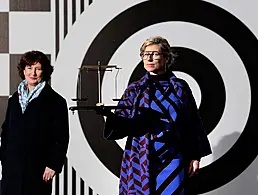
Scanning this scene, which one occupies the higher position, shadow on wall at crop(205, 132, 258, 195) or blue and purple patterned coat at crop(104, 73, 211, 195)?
blue and purple patterned coat at crop(104, 73, 211, 195)

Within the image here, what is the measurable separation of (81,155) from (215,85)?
566 mm

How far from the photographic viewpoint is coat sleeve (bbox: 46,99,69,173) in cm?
138

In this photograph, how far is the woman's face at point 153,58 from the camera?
128cm

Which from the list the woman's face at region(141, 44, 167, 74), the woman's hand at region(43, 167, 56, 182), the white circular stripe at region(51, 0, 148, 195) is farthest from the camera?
the white circular stripe at region(51, 0, 148, 195)

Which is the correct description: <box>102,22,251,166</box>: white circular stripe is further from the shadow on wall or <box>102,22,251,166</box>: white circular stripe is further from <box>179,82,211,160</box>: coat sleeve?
<box>179,82,211,160</box>: coat sleeve

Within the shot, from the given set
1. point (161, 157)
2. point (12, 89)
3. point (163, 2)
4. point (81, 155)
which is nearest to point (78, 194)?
point (81, 155)

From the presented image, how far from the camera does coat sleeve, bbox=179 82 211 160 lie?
1.31 metres

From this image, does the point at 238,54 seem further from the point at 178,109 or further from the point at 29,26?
the point at 29,26

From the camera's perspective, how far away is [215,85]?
1.78 m

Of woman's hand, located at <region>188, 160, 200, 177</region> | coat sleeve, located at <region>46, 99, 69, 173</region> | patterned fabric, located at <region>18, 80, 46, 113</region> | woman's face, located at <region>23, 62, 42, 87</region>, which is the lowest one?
woman's hand, located at <region>188, 160, 200, 177</region>

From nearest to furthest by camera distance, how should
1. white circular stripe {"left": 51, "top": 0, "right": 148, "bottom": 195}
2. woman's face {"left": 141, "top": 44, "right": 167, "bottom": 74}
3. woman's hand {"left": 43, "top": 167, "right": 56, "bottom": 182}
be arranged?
woman's face {"left": 141, "top": 44, "right": 167, "bottom": 74}, woman's hand {"left": 43, "top": 167, "right": 56, "bottom": 182}, white circular stripe {"left": 51, "top": 0, "right": 148, "bottom": 195}

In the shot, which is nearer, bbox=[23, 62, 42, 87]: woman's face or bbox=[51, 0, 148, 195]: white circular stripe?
bbox=[23, 62, 42, 87]: woman's face

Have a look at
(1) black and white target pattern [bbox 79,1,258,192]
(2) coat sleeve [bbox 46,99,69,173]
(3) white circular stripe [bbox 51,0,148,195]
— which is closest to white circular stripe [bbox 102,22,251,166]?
(1) black and white target pattern [bbox 79,1,258,192]

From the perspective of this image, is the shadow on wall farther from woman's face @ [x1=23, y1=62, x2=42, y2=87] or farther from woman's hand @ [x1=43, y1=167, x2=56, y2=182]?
woman's face @ [x1=23, y1=62, x2=42, y2=87]
